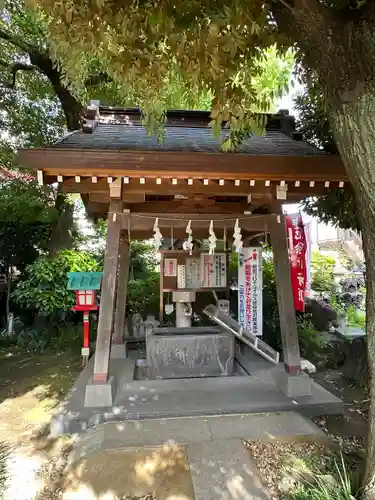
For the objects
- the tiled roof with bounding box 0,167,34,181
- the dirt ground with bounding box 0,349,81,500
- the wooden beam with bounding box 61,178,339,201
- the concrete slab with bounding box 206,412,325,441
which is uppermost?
the tiled roof with bounding box 0,167,34,181

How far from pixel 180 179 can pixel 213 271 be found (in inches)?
116

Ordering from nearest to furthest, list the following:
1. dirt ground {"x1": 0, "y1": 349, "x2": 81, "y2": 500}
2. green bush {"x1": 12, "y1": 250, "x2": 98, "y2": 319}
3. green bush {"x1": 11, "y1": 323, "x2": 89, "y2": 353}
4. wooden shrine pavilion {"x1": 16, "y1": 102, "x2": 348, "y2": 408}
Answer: dirt ground {"x1": 0, "y1": 349, "x2": 81, "y2": 500}
wooden shrine pavilion {"x1": 16, "y1": 102, "x2": 348, "y2": 408}
green bush {"x1": 12, "y1": 250, "x2": 98, "y2": 319}
green bush {"x1": 11, "y1": 323, "x2": 89, "y2": 353}

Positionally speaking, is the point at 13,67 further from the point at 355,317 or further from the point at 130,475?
the point at 355,317

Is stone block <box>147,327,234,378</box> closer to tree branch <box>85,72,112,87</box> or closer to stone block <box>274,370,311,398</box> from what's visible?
stone block <box>274,370,311,398</box>

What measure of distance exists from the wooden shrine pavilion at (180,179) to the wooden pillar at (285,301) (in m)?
0.01

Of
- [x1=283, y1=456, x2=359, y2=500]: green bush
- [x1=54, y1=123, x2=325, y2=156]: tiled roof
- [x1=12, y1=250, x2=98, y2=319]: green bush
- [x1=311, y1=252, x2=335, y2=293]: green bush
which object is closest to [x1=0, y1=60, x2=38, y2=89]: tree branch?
[x1=54, y1=123, x2=325, y2=156]: tiled roof

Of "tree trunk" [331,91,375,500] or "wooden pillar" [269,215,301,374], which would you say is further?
"wooden pillar" [269,215,301,374]

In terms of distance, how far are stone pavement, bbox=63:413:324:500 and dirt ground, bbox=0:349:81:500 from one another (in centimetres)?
24

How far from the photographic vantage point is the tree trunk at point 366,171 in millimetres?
2152

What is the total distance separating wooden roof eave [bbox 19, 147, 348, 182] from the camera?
11.8 feet

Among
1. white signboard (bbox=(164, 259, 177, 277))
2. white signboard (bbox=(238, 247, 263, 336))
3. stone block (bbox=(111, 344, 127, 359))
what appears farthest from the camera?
white signboard (bbox=(164, 259, 177, 277))

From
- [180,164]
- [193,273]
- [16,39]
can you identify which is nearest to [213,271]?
[193,273]

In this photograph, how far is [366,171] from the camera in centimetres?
218

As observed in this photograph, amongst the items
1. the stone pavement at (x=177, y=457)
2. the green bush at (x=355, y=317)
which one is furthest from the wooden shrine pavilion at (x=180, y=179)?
the green bush at (x=355, y=317)
